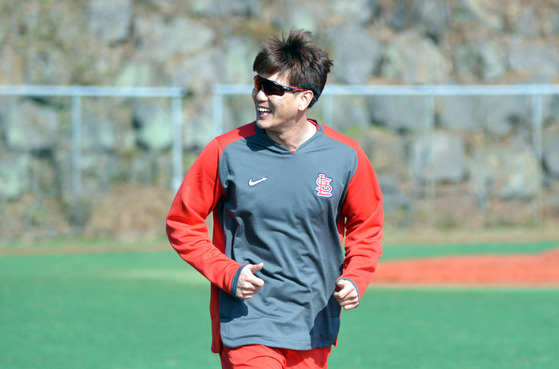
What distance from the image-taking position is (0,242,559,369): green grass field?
7469 millimetres

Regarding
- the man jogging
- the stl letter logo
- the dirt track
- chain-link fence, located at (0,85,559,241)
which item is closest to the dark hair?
the man jogging

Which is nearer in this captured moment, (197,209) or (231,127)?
(197,209)

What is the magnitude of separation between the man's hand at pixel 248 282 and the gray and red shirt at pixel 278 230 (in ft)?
0.23

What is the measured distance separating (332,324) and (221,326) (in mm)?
515

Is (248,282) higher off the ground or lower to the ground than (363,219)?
lower

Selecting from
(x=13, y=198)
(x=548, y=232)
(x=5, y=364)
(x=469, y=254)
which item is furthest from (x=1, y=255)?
(x=548, y=232)

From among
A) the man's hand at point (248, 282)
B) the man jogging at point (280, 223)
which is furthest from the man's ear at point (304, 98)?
the man's hand at point (248, 282)

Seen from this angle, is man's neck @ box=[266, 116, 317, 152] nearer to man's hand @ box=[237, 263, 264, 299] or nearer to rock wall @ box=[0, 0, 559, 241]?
man's hand @ box=[237, 263, 264, 299]

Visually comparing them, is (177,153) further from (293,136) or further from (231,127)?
(293,136)

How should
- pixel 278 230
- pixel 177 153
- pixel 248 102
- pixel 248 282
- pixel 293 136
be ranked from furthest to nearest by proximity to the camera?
1. pixel 248 102
2. pixel 177 153
3. pixel 293 136
4. pixel 278 230
5. pixel 248 282

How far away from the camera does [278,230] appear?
4.11m

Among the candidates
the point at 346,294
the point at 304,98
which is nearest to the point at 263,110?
the point at 304,98

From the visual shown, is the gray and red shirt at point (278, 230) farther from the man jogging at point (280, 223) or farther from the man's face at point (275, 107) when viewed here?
the man's face at point (275, 107)

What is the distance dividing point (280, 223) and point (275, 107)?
1.70 feet
